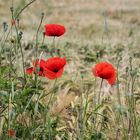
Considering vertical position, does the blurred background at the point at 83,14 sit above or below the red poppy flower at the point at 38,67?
above

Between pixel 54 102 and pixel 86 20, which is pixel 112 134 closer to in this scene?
pixel 54 102

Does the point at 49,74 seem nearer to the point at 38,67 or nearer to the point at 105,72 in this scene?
the point at 38,67

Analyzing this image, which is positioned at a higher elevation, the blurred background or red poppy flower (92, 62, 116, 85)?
the blurred background

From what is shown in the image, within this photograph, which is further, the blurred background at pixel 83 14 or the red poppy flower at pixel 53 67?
the blurred background at pixel 83 14

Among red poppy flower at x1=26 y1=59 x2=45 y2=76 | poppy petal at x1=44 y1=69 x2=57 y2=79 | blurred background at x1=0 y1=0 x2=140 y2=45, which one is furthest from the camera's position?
blurred background at x1=0 y1=0 x2=140 y2=45

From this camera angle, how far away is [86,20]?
12.1 m

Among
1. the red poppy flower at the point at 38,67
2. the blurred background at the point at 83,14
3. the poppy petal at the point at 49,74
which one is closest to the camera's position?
the poppy petal at the point at 49,74

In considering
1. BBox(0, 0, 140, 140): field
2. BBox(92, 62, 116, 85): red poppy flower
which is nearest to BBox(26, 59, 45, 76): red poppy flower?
BBox(0, 0, 140, 140): field

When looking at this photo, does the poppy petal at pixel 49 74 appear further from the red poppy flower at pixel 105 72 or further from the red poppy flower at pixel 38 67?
the red poppy flower at pixel 105 72

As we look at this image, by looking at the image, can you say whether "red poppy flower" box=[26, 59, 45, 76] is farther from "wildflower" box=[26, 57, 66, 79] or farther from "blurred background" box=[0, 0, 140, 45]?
"blurred background" box=[0, 0, 140, 45]

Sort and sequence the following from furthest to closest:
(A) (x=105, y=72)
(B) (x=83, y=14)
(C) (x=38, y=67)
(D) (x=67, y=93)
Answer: (B) (x=83, y=14) < (D) (x=67, y=93) < (C) (x=38, y=67) < (A) (x=105, y=72)

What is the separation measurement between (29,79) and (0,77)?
175mm

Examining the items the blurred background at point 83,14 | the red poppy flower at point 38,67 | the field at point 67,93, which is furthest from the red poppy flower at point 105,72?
the blurred background at point 83,14

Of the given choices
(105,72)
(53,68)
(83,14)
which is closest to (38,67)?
(53,68)
